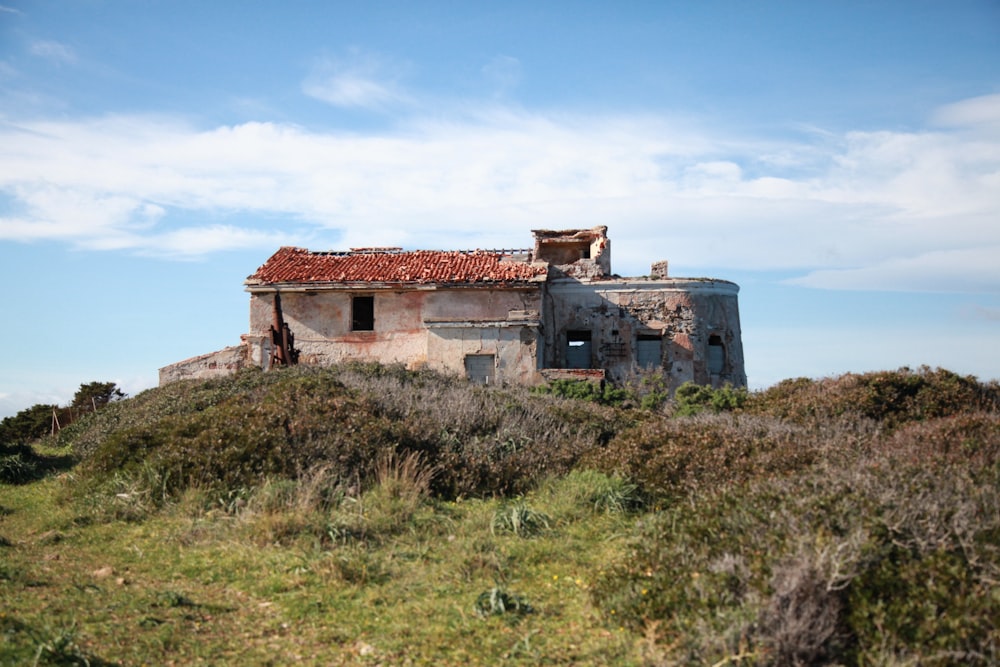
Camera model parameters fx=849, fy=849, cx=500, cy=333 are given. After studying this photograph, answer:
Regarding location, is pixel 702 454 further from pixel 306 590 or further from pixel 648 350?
pixel 648 350

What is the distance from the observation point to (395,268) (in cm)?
2417

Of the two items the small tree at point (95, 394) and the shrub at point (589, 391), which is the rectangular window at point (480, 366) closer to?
the shrub at point (589, 391)

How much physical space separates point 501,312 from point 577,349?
8.74 ft

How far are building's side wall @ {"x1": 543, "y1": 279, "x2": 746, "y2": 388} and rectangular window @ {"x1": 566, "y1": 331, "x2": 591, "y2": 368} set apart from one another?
2.1 inches

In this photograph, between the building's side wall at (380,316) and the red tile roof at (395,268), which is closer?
the building's side wall at (380,316)

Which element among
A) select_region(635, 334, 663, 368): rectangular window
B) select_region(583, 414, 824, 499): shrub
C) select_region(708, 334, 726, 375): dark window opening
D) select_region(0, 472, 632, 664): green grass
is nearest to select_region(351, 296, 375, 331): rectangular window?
select_region(635, 334, 663, 368): rectangular window

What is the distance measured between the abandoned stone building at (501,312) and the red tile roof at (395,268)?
0.04 m

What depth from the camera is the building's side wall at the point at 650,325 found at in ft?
76.7

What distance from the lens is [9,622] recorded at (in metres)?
5.39

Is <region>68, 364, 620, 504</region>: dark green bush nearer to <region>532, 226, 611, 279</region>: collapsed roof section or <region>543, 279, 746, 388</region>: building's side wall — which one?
<region>543, 279, 746, 388</region>: building's side wall

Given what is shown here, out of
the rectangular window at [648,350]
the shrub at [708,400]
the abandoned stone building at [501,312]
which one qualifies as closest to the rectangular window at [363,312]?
the abandoned stone building at [501,312]

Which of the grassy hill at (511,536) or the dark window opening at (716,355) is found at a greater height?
the dark window opening at (716,355)

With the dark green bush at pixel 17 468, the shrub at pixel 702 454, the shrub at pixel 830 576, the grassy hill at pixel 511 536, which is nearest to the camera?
the shrub at pixel 830 576

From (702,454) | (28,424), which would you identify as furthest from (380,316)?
(702,454)
